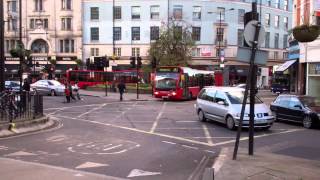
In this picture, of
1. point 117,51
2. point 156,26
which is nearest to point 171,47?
point 156,26

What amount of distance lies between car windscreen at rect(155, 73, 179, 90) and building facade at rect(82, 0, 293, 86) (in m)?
33.4

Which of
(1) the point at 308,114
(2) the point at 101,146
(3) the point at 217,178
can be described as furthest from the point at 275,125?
(3) the point at 217,178

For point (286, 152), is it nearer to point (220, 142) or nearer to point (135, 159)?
point (220, 142)

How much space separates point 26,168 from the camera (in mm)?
10352

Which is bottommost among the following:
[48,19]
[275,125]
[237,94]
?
[275,125]

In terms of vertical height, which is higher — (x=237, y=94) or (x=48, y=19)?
(x=48, y=19)

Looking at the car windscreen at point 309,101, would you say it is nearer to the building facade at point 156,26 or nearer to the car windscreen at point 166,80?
the car windscreen at point 166,80

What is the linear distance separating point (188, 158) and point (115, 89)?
4074 cm

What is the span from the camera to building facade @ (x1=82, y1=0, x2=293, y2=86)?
2874 inches

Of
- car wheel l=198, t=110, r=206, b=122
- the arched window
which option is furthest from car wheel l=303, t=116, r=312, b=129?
the arched window

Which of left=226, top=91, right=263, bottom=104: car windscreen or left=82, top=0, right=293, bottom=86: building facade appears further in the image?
left=82, top=0, right=293, bottom=86: building facade

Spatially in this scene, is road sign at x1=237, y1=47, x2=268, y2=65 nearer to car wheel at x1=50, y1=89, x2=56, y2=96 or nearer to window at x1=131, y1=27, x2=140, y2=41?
car wheel at x1=50, y1=89, x2=56, y2=96

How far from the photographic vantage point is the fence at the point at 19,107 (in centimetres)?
1634

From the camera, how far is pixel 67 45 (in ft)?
251
